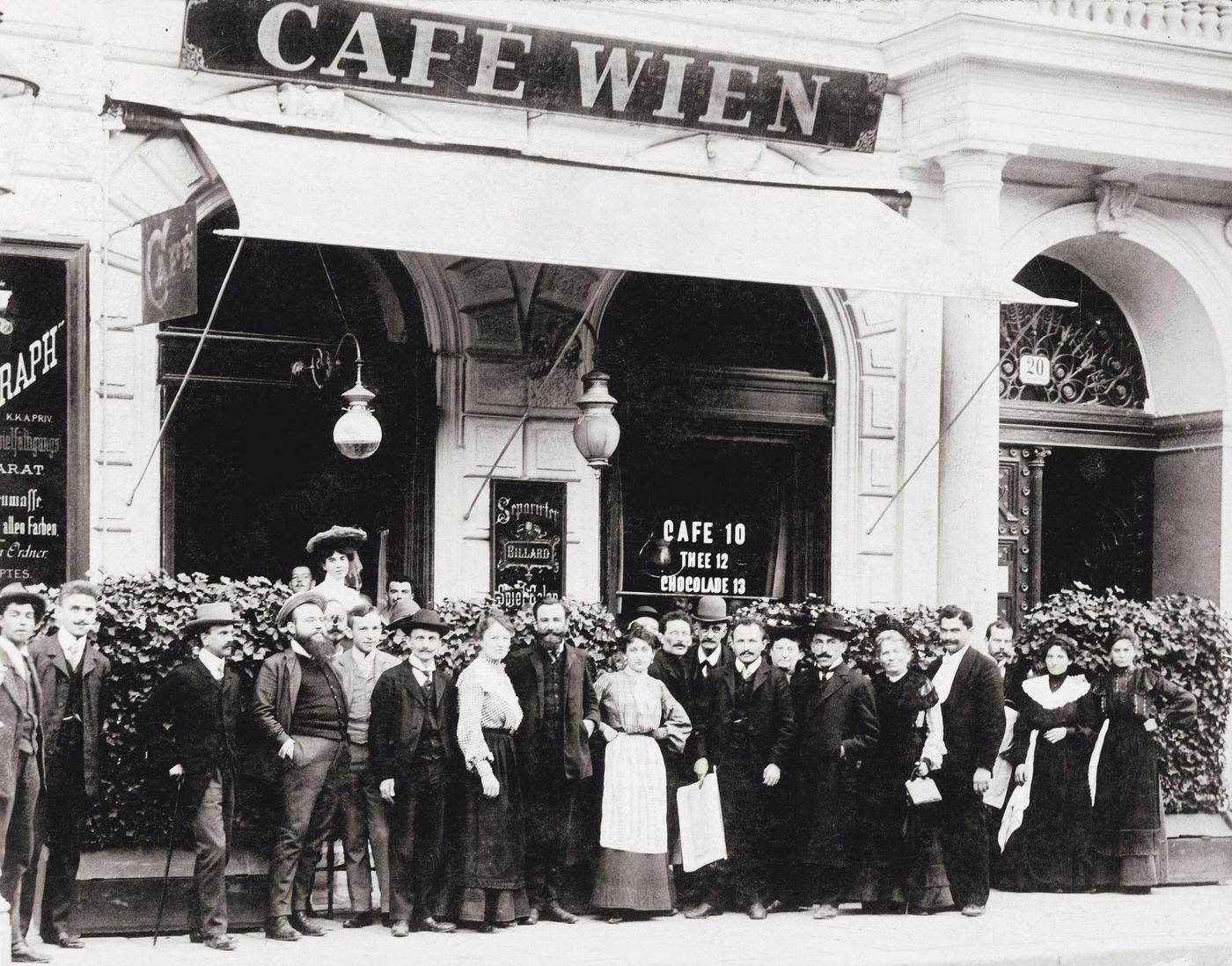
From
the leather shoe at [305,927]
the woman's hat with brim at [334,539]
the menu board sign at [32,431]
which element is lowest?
the leather shoe at [305,927]

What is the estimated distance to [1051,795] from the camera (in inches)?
480

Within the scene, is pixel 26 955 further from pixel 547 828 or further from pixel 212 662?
pixel 547 828

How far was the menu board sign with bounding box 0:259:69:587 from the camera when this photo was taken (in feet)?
40.8

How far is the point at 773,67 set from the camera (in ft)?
47.5

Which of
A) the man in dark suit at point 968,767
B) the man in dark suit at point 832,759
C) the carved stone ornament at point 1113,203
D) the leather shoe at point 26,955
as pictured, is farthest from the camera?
the carved stone ornament at point 1113,203

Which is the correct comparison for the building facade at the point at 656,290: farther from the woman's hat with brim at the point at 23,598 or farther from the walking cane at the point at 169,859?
the walking cane at the point at 169,859

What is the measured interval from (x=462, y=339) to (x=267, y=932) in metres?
5.69

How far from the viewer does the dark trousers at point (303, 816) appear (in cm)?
984

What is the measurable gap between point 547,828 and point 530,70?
6.04m

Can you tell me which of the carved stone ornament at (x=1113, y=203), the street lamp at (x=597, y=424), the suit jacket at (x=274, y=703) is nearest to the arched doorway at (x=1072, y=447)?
the carved stone ornament at (x=1113, y=203)

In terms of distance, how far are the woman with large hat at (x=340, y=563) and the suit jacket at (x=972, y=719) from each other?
3594 millimetres

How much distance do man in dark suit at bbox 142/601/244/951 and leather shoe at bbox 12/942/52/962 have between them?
85 cm

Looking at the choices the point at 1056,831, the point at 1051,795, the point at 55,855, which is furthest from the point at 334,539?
the point at 1056,831

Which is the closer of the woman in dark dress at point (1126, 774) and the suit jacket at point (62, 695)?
the suit jacket at point (62, 695)
